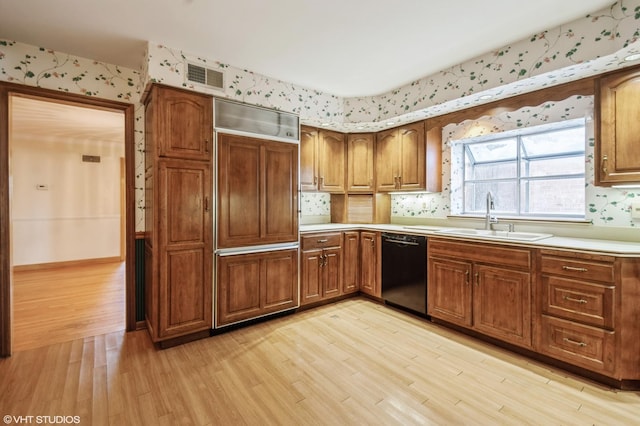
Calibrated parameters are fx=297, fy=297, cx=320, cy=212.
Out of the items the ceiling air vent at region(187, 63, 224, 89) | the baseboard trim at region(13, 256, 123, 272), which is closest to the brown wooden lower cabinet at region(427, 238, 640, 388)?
the ceiling air vent at region(187, 63, 224, 89)

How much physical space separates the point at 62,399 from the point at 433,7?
141 inches

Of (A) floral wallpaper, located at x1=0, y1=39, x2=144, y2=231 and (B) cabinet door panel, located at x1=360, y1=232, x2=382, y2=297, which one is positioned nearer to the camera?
(A) floral wallpaper, located at x1=0, y1=39, x2=144, y2=231

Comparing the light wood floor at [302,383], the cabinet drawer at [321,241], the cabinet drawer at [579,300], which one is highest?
the cabinet drawer at [321,241]

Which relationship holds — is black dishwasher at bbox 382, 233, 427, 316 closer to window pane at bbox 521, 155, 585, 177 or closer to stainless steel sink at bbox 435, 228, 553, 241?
stainless steel sink at bbox 435, 228, 553, 241

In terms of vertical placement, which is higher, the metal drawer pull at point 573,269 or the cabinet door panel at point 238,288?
the metal drawer pull at point 573,269

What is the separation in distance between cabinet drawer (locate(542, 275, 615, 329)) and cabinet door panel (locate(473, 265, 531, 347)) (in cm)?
14

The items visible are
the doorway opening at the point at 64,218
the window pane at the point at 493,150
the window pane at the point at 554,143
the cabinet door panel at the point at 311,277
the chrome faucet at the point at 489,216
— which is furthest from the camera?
the cabinet door panel at the point at 311,277

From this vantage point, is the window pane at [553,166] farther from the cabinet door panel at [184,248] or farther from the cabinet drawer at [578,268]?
the cabinet door panel at [184,248]

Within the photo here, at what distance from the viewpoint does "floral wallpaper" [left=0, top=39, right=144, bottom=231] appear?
99.2 inches

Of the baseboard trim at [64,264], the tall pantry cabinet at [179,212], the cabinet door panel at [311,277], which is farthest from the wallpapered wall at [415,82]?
the baseboard trim at [64,264]

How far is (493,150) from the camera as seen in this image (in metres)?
3.48

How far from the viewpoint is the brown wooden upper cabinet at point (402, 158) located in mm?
3691

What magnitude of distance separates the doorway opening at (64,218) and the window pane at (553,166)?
4139mm

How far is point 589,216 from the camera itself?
2.63m
